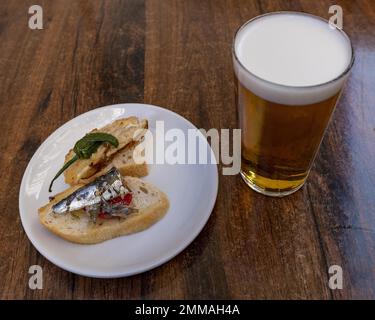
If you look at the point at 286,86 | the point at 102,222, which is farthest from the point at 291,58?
the point at 102,222

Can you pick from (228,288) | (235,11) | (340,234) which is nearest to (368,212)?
(340,234)

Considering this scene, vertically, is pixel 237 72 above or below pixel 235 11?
above

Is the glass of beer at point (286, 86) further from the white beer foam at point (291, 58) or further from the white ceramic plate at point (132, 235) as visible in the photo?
the white ceramic plate at point (132, 235)

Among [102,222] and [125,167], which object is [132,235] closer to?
[102,222]
